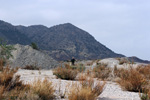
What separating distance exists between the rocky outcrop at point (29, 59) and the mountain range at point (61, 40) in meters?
48.5

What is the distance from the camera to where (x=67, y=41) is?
91.9 meters

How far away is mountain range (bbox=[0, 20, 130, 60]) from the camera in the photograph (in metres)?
81.5

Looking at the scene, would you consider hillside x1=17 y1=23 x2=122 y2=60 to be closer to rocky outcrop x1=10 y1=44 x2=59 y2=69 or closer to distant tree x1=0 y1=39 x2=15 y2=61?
rocky outcrop x1=10 y1=44 x2=59 y2=69

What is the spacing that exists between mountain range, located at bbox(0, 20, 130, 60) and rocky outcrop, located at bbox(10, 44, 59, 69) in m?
48.5

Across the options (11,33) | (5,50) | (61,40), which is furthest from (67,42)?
(5,50)

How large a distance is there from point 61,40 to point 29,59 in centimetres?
6882

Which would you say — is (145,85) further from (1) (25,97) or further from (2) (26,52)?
(2) (26,52)

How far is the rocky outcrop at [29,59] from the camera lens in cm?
2361

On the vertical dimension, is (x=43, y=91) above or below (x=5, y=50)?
below

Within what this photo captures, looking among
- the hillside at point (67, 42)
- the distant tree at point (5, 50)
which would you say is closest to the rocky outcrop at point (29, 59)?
the distant tree at point (5, 50)

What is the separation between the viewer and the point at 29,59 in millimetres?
24391

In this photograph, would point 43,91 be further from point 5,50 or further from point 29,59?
point 5,50

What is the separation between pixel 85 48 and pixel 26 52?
66061mm

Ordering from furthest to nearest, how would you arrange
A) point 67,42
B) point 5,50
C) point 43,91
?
point 67,42
point 5,50
point 43,91
